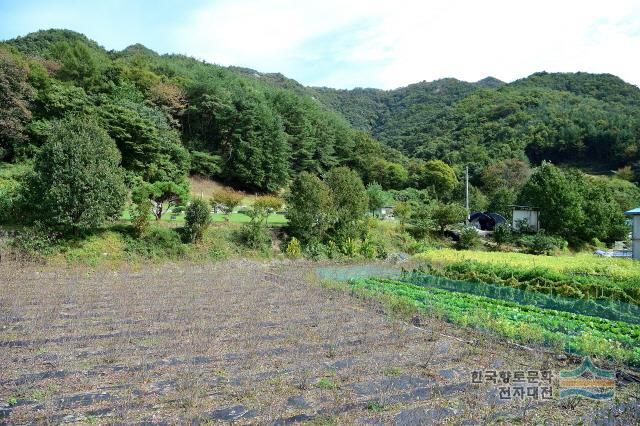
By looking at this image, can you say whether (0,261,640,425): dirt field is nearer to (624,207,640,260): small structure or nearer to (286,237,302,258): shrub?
(286,237,302,258): shrub

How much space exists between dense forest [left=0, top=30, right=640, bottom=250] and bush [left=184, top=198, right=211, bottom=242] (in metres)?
2.01

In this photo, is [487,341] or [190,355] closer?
[190,355]

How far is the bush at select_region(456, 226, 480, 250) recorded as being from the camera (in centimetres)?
2486

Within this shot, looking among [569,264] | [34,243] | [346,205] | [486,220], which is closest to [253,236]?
[346,205]

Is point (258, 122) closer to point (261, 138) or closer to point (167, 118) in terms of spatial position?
point (261, 138)

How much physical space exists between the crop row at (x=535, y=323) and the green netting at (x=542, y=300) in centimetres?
81

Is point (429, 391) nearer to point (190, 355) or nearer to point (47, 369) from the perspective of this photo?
point (190, 355)

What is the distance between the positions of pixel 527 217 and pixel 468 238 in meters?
5.38

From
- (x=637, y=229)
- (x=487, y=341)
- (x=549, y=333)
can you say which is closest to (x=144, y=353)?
(x=487, y=341)

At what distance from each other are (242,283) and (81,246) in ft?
23.4

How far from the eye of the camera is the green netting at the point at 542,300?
10039mm

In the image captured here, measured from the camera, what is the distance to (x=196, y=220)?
61.7 feet

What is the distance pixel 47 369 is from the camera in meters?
6.03

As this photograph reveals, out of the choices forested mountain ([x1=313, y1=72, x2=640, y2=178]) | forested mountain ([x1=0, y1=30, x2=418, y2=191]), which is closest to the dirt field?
forested mountain ([x1=0, y1=30, x2=418, y2=191])
